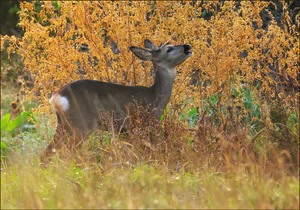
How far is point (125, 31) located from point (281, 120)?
102 inches

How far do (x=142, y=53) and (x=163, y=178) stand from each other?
317cm

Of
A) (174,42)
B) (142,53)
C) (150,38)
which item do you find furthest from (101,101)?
(174,42)

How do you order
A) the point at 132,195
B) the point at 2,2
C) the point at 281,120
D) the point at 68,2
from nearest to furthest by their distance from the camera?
the point at 132,195
the point at 281,120
the point at 68,2
the point at 2,2

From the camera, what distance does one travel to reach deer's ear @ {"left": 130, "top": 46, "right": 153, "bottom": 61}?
9648mm

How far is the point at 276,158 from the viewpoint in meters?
6.89

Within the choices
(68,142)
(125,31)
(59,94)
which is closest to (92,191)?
(68,142)

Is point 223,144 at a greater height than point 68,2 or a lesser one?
lesser

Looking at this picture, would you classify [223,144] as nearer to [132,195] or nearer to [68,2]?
[132,195]

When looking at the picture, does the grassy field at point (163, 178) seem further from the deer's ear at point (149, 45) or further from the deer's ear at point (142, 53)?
the deer's ear at point (149, 45)

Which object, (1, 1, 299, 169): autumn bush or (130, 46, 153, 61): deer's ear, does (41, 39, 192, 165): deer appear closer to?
(130, 46, 153, 61): deer's ear

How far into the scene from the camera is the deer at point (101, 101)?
9.16 m

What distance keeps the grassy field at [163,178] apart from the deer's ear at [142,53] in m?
1.22

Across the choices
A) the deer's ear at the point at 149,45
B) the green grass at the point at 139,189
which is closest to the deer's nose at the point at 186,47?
the deer's ear at the point at 149,45

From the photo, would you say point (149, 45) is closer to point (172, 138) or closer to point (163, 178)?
point (172, 138)
